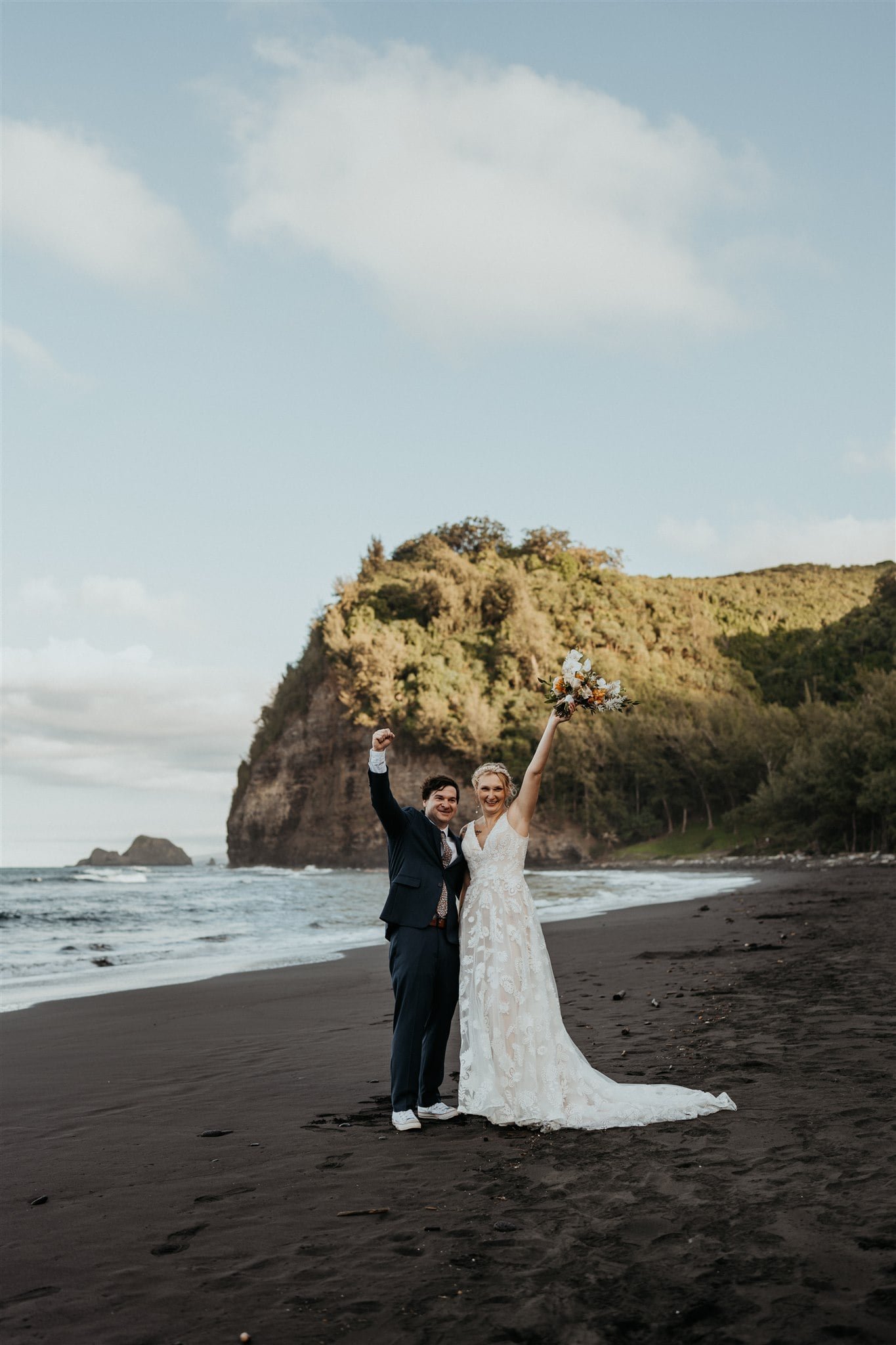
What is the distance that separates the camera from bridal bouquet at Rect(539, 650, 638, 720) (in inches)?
221

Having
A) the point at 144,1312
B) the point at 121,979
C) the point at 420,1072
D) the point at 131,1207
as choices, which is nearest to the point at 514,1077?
the point at 420,1072

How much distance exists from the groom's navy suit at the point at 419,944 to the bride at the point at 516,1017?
0.38 ft

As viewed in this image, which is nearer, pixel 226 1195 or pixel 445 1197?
pixel 445 1197

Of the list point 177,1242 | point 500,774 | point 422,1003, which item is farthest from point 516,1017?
point 177,1242

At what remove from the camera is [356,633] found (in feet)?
222

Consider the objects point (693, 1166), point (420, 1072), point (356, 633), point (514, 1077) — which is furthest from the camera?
point (356, 633)

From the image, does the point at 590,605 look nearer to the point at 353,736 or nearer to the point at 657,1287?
the point at 353,736

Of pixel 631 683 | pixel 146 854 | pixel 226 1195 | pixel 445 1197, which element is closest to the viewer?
pixel 445 1197

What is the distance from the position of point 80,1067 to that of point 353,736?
2502 inches

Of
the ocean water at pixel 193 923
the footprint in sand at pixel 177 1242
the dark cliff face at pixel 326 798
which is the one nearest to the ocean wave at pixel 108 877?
the ocean water at pixel 193 923

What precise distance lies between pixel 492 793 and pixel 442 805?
30cm

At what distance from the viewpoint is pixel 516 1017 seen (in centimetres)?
514

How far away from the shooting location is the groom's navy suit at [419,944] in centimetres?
520

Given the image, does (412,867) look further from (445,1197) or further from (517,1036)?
(445,1197)
